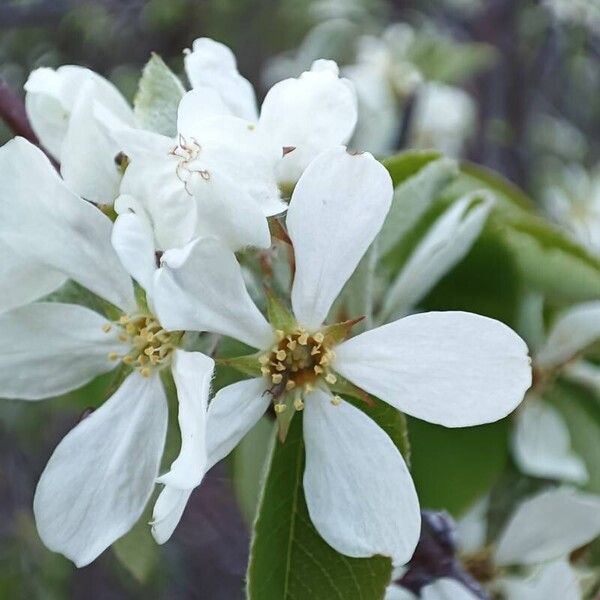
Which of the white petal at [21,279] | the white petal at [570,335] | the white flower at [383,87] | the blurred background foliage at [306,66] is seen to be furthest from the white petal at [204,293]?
the white flower at [383,87]

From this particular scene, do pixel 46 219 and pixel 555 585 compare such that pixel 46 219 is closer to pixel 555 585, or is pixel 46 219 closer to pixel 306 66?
pixel 555 585

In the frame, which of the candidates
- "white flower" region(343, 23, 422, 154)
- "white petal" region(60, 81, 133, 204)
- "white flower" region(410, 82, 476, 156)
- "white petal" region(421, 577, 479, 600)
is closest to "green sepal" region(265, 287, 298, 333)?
"white petal" region(60, 81, 133, 204)

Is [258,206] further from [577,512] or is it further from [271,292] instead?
[577,512]

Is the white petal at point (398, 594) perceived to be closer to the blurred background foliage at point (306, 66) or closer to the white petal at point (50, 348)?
the white petal at point (50, 348)

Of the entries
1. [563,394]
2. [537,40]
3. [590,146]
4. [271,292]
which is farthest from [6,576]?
[590,146]

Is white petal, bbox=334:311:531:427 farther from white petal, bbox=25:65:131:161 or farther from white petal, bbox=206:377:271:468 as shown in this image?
white petal, bbox=25:65:131:161
